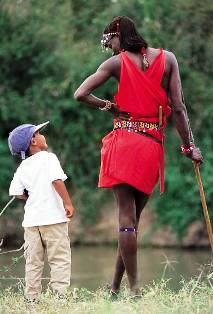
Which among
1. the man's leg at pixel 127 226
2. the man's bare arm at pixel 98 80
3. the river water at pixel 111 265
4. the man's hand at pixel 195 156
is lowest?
the river water at pixel 111 265

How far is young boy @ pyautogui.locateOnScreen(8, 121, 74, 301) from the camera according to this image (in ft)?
21.1

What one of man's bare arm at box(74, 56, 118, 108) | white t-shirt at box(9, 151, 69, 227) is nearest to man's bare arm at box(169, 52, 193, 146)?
man's bare arm at box(74, 56, 118, 108)

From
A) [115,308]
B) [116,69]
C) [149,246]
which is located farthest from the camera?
[149,246]

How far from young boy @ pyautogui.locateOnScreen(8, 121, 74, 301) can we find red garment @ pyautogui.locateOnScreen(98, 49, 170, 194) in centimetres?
32

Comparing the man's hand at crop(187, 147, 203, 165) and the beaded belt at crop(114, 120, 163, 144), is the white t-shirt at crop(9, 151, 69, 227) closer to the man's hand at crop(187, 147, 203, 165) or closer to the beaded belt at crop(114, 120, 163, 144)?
the beaded belt at crop(114, 120, 163, 144)

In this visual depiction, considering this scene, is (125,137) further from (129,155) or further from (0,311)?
(0,311)

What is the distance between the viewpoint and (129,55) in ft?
21.1

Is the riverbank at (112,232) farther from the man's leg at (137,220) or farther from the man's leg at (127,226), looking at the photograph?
the man's leg at (127,226)

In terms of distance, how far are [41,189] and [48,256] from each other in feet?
1.40

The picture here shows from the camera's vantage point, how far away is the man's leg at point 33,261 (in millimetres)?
6469

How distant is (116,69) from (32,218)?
1067 mm

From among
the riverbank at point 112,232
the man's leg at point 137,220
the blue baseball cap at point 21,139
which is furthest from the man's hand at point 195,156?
the riverbank at point 112,232

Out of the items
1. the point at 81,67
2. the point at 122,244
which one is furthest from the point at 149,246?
the point at 122,244

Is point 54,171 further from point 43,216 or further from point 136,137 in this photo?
point 136,137
